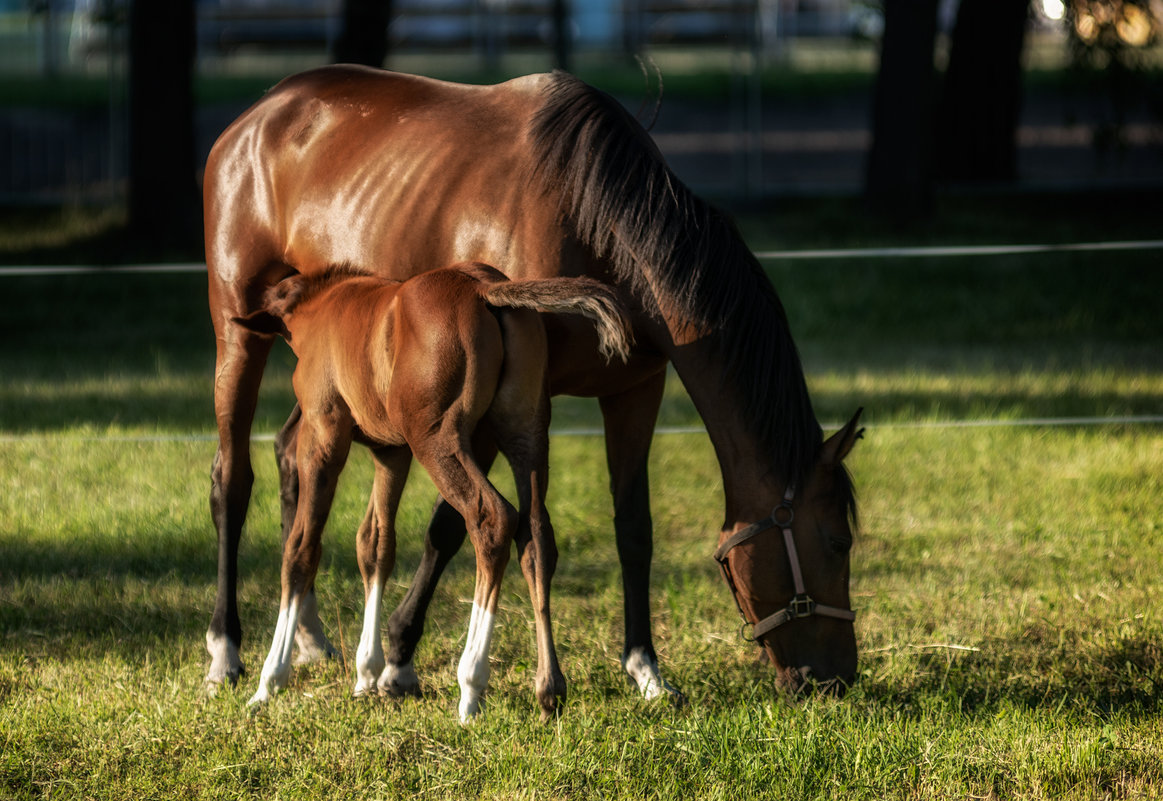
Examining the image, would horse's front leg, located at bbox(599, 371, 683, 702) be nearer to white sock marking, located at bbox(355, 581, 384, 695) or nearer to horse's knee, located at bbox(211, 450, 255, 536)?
white sock marking, located at bbox(355, 581, 384, 695)

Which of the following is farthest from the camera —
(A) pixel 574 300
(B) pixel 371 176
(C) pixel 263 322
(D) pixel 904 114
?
(D) pixel 904 114

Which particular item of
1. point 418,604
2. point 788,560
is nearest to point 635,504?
point 788,560

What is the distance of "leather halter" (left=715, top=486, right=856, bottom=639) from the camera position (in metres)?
4.10

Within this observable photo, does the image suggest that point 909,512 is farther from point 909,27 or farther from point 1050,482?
point 909,27

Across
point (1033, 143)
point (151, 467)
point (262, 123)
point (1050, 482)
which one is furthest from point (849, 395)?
point (1033, 143)

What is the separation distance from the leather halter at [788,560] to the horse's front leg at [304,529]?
1.26 meters

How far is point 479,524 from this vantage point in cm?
377

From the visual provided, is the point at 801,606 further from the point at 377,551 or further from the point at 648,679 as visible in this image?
the point at 377,551

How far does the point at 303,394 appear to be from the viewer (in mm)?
4195

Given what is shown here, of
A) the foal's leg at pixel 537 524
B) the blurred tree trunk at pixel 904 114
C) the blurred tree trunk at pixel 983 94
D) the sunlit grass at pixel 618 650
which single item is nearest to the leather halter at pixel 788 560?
the sunlit grass at pixel 618 650

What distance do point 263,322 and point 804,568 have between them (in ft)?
6.46

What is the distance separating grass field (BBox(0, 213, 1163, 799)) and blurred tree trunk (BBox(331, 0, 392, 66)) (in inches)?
166

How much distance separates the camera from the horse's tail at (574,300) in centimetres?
368

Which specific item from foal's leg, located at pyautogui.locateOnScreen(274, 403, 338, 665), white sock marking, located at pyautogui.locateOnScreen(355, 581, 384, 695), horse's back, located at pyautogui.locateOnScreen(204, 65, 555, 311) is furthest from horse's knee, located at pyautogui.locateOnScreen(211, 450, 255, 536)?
white sock marking, located at pyautogui.locateOnScreen(355, 581, 384, 695)
